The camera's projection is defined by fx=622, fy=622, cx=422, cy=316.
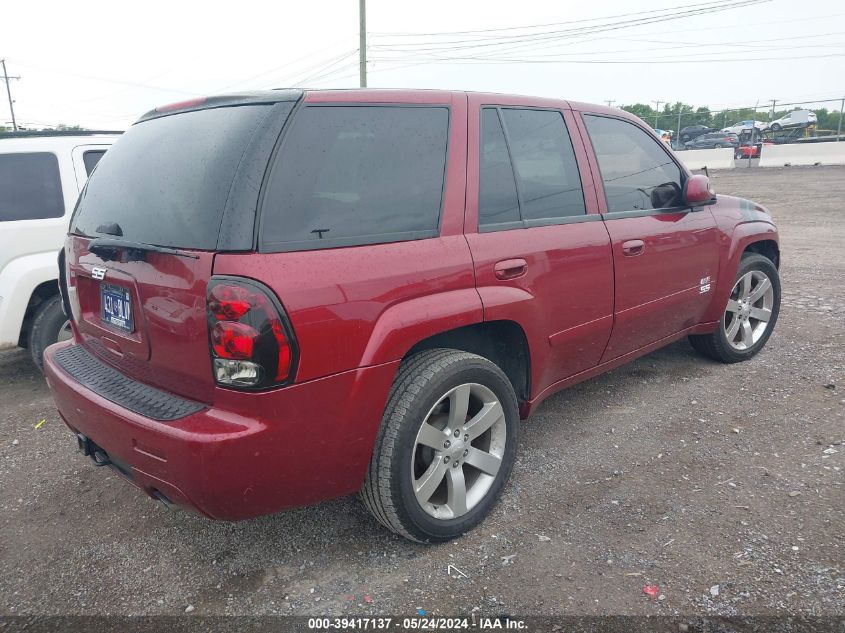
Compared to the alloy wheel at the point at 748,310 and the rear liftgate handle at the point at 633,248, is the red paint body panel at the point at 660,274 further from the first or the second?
the alloy wheel at the point at 748,310

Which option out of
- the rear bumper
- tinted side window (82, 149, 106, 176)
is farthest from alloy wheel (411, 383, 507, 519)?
tinted side window (82, 149, 106, 176)

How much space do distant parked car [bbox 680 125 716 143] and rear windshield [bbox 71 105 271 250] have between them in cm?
3617

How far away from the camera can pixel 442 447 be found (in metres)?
2.53

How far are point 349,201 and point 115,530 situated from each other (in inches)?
72.6

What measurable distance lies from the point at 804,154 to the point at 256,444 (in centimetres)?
3159

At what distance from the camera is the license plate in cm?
232

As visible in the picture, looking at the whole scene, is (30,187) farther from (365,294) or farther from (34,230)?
(365,294)

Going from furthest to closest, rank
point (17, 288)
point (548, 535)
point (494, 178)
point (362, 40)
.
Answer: point (362, 40)
point (17, 288)
point (494, 178)
point (548, 535)

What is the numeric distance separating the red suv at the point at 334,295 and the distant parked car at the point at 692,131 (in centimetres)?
3534

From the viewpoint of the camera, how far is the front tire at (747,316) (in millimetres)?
4422

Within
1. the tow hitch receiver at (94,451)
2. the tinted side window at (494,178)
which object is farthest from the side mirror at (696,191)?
the tow hitch receiver at (94,451)

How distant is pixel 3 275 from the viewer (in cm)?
441

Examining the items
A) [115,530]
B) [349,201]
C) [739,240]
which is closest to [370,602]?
[115,530]

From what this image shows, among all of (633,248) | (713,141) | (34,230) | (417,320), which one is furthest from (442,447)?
(713,141)
